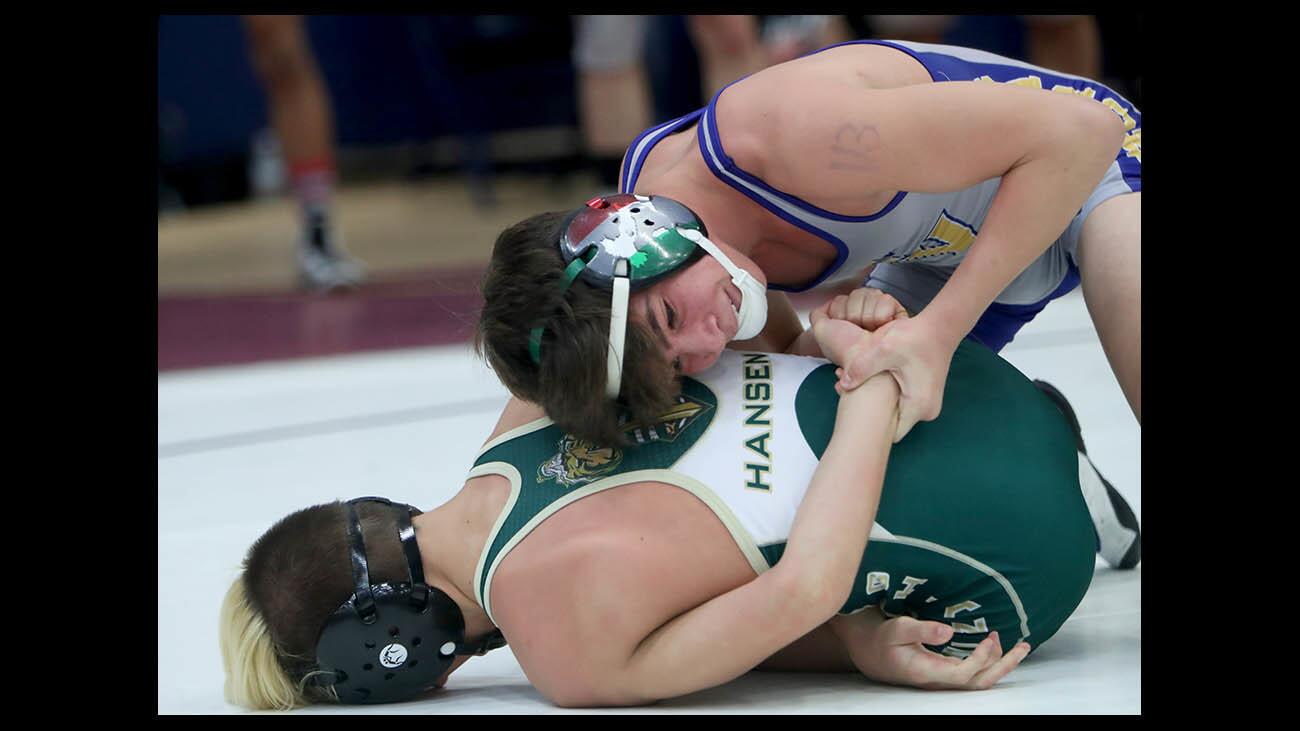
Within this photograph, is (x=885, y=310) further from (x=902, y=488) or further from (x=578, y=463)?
(x=578, y=463)

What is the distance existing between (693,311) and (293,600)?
60 centimetres

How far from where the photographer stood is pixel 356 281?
5.79 metres

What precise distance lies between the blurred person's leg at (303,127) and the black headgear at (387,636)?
3609 mm

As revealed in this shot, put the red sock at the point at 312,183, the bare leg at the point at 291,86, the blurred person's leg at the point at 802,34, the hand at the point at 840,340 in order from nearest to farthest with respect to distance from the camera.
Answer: the hand at the point at 840,340, the bare leg at the point at 291,86, the red sock at the point at 312,183, the blurred person's leg at the point at 802,34

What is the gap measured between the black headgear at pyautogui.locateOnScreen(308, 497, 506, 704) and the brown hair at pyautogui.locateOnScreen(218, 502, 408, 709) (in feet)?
0.04

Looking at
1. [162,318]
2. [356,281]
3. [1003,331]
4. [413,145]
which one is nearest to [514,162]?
[413,145]

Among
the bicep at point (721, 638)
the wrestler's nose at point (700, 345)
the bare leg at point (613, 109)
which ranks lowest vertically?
the bicep at point (721, 638)

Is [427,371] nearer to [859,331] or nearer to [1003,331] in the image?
[1003,331]

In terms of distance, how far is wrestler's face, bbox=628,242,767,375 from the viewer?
188cm

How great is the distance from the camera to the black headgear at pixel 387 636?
6.15 ft

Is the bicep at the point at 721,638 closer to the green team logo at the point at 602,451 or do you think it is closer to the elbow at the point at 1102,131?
the green team logo at the point at 602,451

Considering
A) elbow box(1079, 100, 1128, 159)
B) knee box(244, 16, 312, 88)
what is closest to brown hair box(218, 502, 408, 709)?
elbow box(1079, 100, 1128, 159)

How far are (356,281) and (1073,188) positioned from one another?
413 centimetres

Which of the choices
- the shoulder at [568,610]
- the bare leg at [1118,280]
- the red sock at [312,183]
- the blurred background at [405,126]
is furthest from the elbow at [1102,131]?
the red sock at [312,183]
